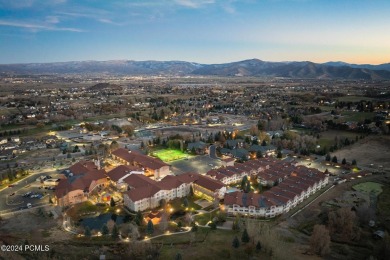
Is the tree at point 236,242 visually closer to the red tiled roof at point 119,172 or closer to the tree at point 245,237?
the tree at point 245,237

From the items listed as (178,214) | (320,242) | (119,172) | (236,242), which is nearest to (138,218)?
(178,214)

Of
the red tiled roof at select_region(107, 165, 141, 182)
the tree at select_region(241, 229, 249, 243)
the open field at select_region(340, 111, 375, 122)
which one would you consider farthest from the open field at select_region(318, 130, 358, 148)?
the tree at select_region(241, 229, 249, 243)

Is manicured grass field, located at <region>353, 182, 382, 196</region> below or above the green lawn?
above

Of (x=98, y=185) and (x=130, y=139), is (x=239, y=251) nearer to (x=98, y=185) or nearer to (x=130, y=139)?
(x=98, y=185)

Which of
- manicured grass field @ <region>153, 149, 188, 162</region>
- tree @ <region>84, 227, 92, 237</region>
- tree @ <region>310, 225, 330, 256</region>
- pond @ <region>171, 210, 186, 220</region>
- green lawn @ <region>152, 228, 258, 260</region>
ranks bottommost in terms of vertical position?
pond @ <region>171, 210, 186, 220</region>

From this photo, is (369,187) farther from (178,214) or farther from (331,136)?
(331,136)

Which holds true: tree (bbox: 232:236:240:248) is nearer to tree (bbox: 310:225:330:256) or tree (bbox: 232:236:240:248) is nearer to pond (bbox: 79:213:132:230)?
tree (bbox: 310:225:330:256)

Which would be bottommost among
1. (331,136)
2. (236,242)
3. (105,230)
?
(105,230)

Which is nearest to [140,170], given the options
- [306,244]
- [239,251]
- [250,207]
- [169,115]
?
[250,207]

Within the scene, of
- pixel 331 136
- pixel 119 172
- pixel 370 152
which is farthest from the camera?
pixel 331 136
